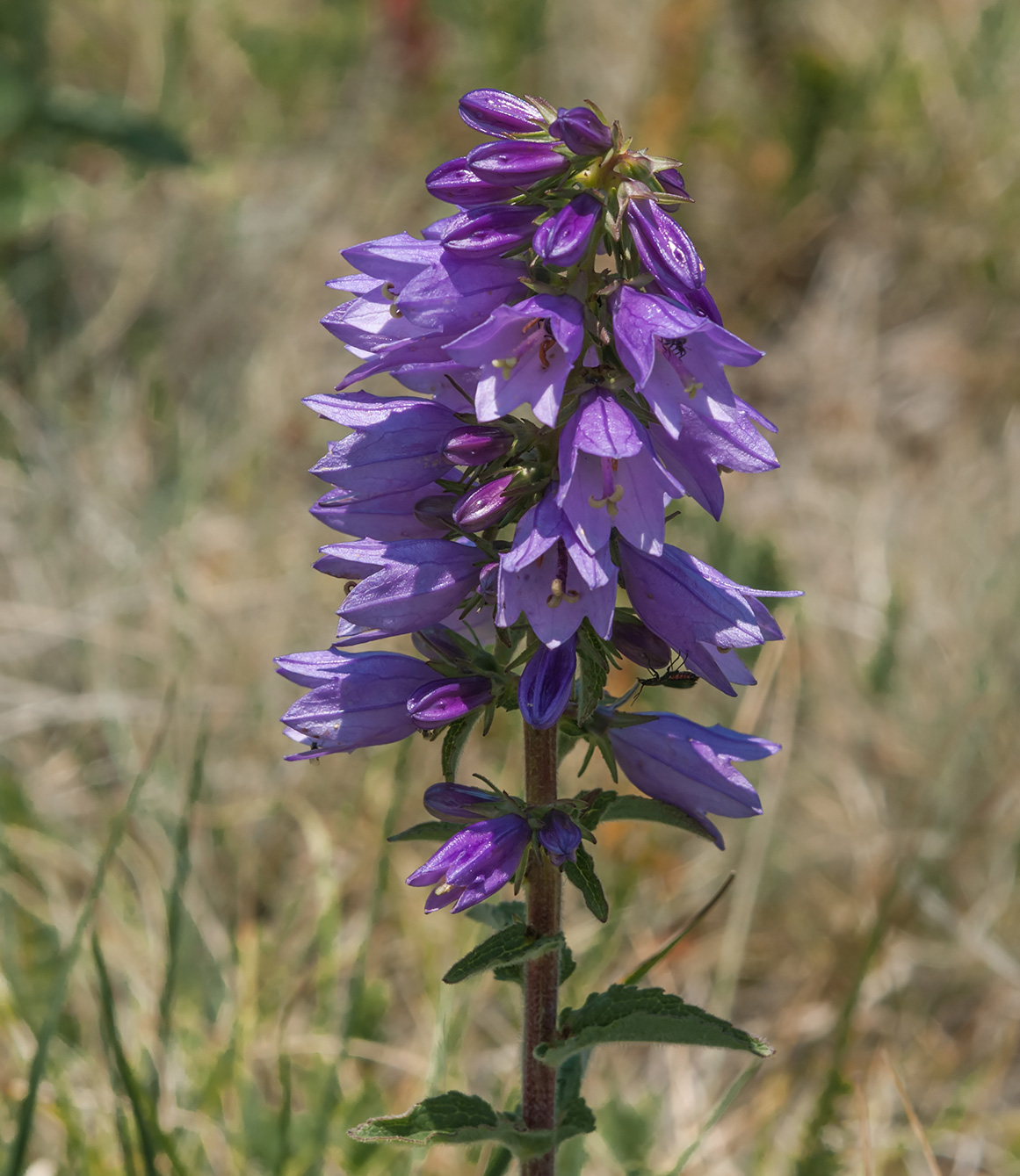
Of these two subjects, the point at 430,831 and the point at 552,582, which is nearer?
the point at 552,582

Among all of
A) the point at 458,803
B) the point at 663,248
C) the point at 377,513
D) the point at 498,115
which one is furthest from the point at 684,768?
the point at 498,115

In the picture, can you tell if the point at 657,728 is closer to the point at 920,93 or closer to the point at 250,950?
the point at 250,950

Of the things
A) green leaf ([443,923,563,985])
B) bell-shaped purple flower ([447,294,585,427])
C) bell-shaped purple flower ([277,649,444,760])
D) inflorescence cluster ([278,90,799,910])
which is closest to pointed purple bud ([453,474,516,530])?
inflorescence cluster ([278,90,799,910])

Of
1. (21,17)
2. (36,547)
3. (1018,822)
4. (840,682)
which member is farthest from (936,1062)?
(21,17)

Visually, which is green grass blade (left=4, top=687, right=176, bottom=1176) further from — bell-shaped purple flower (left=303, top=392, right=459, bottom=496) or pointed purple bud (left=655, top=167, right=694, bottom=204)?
pointed purple bud (left=655, top=167, right=694, bottom=204)

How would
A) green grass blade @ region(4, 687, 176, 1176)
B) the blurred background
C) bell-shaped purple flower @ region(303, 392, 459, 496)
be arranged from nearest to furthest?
bell-shaped purple flower @ region(303, 392, 459, 496)
green grass blade @ region(4, 687, 176, 1176)
the blurred background

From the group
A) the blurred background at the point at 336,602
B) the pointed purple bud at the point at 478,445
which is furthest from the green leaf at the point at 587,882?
the blurred background at the point at 336,602

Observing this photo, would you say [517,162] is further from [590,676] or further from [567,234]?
[590,676]
